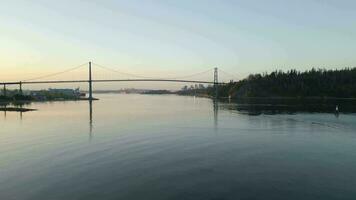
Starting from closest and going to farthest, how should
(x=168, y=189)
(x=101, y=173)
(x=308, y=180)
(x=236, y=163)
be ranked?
(x=168, y=189) → (x=308, y=180) → (x=101, y=173) → (x=236, y=163)

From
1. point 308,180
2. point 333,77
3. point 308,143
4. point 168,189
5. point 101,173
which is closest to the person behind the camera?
point 168,189

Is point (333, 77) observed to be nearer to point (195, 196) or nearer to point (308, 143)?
point (308, 143)

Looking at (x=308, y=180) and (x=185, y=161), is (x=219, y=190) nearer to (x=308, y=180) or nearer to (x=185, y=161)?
→ (x=308, y=180)

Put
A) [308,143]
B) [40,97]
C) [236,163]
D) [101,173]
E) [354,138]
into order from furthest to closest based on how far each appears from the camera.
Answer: [40,97], [354,138], [308,143], [236,163], [101,173]

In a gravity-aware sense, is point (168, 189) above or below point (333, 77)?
below

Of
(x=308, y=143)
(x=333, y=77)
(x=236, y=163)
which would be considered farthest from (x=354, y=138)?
(x=333, y=77)

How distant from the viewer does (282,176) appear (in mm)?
20266

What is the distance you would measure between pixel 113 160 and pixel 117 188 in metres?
7.10

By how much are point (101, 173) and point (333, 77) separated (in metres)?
193

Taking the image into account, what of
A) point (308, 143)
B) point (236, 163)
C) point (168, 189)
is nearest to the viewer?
point (168, 189)

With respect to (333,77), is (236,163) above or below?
below

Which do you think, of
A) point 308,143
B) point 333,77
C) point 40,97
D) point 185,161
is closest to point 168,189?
point 185,161

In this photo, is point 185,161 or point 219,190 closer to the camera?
point 219,190

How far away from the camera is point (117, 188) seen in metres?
18.1
